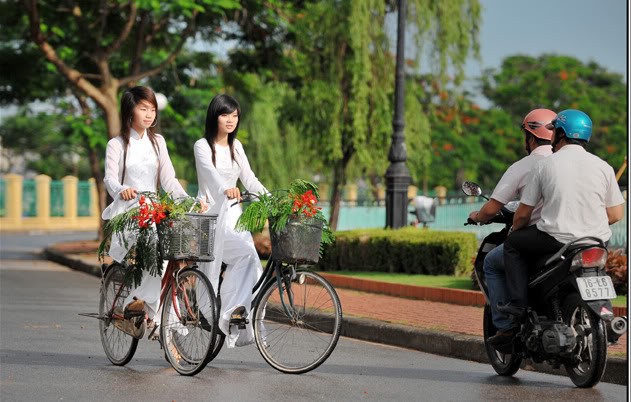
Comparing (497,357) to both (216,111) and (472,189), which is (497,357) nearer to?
(472,189)

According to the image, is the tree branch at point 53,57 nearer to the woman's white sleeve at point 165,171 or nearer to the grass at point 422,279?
the grass at point 422,279

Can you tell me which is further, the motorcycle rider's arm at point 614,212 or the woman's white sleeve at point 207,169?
the woman's white sleeve at point 207,169

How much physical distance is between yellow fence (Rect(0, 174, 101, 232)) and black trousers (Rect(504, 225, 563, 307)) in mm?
40698

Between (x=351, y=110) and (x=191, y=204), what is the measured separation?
19.4 meters

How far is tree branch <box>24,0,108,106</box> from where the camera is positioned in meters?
22.0

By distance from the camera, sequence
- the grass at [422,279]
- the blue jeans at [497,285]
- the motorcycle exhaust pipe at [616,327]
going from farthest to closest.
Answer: the grass at [422,279], the blue jeans at [497,285], the motorcycle exhaust pipe at [616,327]

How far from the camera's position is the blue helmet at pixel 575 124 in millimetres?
6977

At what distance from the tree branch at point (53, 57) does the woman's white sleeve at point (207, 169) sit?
14965 mm

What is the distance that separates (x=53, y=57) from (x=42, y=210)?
86.7 feet

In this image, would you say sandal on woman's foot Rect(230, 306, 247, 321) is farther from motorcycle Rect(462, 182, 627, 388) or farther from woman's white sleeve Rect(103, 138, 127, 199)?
motorcycle Rect(462, 182, 627, 388)

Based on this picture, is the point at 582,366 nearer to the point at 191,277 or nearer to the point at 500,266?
the point at 500,266

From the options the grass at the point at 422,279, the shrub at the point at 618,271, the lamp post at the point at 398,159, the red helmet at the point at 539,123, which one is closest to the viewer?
the red helmet at the point at 539,123

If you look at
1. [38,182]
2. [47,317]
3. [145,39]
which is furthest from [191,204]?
[38,182]

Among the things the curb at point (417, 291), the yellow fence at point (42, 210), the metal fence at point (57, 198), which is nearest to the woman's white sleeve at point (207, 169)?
the curb at point (417, 291)
